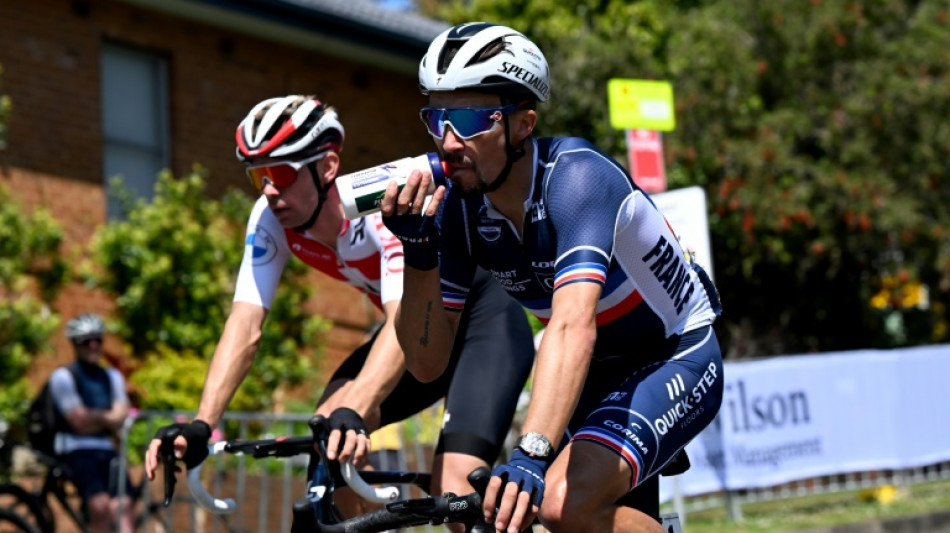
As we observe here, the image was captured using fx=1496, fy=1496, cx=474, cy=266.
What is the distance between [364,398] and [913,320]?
1879 centimetres

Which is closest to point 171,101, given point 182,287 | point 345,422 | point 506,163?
point 182,287

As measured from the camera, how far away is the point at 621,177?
463cm

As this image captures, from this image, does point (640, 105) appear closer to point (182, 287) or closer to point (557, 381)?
point (182, 287)

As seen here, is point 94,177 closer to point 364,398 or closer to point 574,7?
point 574,7

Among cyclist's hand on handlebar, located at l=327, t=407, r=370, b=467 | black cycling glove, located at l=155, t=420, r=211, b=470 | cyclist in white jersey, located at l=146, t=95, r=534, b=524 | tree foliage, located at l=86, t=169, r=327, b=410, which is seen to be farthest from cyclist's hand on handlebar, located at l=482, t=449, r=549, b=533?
tree foliage, located at l=86, t=169, r=327, b=410

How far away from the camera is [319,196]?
597 cm

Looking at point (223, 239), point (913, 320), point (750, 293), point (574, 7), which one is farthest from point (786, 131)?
point (223, 239)

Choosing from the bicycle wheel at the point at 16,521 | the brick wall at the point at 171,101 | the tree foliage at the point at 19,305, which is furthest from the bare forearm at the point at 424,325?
the brick wall at the point at 171,101

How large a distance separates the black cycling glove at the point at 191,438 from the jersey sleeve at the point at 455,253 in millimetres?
1112

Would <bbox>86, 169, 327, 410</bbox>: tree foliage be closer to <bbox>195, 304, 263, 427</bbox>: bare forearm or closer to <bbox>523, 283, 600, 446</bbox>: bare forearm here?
<bbox>195, 304, 263, 427</bbox>: bare forearm

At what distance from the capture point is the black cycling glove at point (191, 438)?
538cm

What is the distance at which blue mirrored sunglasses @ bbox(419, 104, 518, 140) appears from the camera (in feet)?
14.7

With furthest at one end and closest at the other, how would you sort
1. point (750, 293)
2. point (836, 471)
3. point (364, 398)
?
point (750, 293) → point (836, 471) → point (364, 398)

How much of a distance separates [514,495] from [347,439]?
4.17ft
